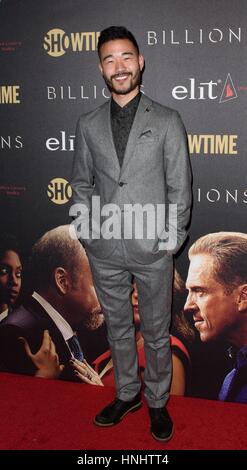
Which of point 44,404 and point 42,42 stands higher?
point 42,42

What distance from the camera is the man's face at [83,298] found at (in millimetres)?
2811

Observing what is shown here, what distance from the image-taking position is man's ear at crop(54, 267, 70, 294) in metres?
2.85

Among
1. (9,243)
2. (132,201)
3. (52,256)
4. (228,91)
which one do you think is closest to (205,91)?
(228,91)

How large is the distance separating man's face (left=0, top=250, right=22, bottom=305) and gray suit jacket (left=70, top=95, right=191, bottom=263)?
2.37 feet

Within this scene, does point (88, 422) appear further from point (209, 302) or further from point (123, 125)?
point (123, 125)

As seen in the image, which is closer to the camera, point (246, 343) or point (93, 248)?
point (93, 248)

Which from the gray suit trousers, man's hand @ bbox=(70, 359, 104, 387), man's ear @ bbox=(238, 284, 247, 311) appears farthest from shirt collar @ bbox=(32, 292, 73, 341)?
man's ear @ bbox=(238, 284, 247, 311)

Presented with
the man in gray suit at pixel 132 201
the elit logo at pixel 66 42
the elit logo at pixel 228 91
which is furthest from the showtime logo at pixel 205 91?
the elit logo at pixel 66 42

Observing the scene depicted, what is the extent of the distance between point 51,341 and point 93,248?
2.87 feet

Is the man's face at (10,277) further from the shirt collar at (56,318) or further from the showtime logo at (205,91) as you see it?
the showtime logo at (205,91)

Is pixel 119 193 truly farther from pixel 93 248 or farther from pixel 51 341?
pixel 51 341
